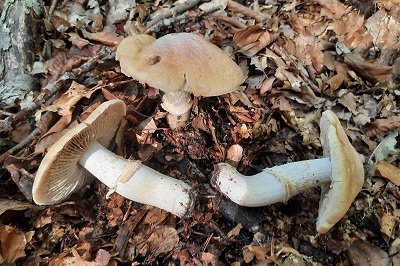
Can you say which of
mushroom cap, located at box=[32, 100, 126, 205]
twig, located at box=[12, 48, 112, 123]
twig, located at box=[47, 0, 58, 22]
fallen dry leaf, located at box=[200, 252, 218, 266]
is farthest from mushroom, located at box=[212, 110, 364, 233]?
twig, located at box=[47, 0, 58, 22]

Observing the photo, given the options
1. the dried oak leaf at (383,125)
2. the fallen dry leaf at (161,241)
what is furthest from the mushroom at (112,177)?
the dried oak leaf at (383,125)

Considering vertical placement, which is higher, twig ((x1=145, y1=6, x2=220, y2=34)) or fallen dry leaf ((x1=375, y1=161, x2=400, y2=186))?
twig ((x1=145, y1=6, x2=220, y2=34))

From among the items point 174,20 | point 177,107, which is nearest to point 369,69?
point 177,107

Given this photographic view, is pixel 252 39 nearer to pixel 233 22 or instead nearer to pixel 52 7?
pixel 233 22

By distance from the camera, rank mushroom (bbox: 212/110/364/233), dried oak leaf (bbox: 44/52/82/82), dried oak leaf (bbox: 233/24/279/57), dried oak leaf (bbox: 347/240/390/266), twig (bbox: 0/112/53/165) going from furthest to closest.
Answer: dried oak leaf (bbox: 233/24/279/57)
dried oak leaf (bbox: 44/52/82/82)
twig (bbox: 0/112/53/165)
dried oak leaf (bbox: 347/240/390/266)
mushroom (bbox: 212/110/364/233)

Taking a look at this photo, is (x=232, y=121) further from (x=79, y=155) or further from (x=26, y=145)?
(x=26, y=145)

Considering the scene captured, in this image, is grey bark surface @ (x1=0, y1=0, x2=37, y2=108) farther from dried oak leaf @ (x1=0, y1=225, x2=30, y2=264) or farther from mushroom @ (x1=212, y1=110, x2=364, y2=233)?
mushroom @ (x1=212, y1=110, x2=364, y2=233)

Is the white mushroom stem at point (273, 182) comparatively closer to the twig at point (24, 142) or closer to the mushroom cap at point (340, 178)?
the mushroom cap at point (340, 178)
